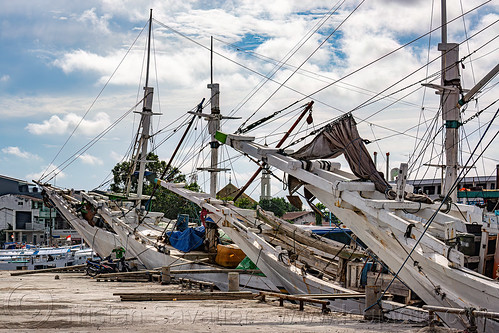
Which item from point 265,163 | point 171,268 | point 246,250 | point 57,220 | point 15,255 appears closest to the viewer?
point 265,163

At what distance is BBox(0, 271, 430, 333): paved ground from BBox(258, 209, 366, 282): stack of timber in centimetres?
310

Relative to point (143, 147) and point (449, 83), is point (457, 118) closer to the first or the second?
point (449, 83)

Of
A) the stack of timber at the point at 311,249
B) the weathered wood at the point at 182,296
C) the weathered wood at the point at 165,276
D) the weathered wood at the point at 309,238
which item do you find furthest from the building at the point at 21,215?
the weathered wood at the point at 182,296

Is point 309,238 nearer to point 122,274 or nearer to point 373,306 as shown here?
point 122,274

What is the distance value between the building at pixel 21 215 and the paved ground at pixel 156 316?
43.9 metres

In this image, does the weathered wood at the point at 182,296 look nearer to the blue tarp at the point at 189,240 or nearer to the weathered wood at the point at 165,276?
the weathered wood at the point at 165,276

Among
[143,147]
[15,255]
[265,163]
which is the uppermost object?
[143,147]

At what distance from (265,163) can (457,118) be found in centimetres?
1114

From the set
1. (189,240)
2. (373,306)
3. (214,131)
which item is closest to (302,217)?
(214,131)

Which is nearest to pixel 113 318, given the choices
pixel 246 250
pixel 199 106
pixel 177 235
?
pixel 246 250

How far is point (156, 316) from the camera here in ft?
42.4

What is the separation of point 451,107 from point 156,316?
56.3 feet

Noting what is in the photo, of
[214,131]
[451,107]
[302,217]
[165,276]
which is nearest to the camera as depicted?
[165,276]

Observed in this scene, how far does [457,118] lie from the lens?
25312 millimetres
